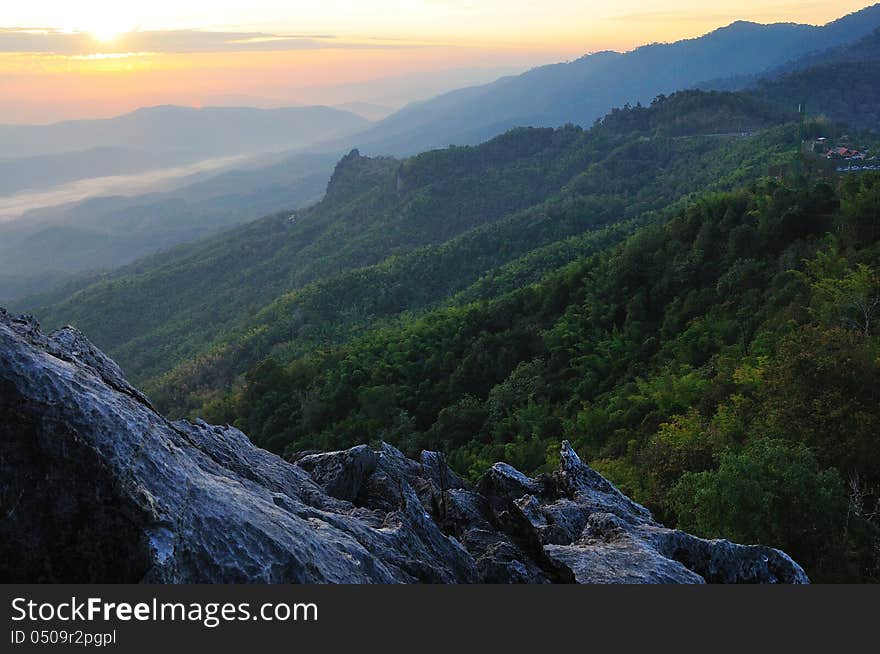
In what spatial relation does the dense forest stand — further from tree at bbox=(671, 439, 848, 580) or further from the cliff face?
the cliff face

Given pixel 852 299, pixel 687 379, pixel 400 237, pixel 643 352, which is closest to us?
pixel 852 299

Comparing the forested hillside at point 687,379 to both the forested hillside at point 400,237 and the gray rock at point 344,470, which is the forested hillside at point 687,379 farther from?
the forested hillside at point 400,237

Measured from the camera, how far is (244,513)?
7.80m

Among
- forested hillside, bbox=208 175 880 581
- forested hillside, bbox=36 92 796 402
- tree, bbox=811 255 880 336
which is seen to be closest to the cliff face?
forested hillside, bbox=208 175 880 581

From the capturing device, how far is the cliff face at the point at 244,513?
6.90 metres

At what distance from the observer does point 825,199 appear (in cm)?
3105

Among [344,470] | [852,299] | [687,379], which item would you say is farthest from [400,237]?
[344,470]

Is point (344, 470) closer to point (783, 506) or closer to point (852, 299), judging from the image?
point (783, 506)

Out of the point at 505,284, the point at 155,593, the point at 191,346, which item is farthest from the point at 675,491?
the point at 191,346

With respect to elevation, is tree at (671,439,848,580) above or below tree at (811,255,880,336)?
below

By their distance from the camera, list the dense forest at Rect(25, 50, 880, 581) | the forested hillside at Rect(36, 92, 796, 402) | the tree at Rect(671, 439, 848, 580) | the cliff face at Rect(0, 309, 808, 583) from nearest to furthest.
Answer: the cliff face at Rect(0, 309, 808, 583), the tree at Rect(671, 439, 848, 580), the dense forest at Rect(25, 50, 880, 581), the forested hillside at Rect(36, 92, 796, 402)

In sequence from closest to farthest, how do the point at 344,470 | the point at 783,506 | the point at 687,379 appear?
the point at 344,470 < the point at 783,506 < the point at 687,379

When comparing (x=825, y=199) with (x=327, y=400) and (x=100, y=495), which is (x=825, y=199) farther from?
(x=100, y=495)

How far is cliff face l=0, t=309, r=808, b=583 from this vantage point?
22.6 feet
